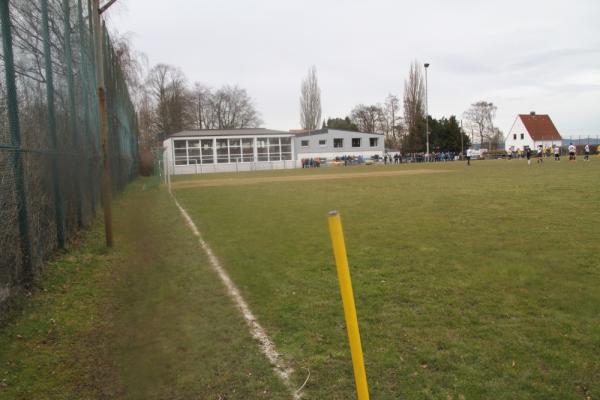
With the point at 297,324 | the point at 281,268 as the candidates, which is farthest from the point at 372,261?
the point at 297,324

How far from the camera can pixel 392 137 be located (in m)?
92.7

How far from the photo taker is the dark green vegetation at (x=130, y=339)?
11.3 feet

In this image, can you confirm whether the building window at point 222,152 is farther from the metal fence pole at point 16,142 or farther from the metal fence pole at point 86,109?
the metal fence pole at point 16,142

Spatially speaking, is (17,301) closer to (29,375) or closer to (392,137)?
(29,375)

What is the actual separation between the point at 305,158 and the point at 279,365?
59.9 meters

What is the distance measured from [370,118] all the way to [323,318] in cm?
9022

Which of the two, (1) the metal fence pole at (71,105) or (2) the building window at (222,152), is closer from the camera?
(1) the metal fence pole at (71,105)

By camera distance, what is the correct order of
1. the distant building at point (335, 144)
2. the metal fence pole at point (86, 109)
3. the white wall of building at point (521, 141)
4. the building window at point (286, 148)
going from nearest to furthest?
the metal fence pole at point (86, 109)
the building window at point (286, 148)
the distant building at point (335, 144)
the white wall of building at point (521, 141)

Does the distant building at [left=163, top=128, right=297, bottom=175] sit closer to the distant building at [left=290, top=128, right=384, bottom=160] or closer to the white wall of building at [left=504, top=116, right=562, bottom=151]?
the distant building at [left=290, top=128, right=384, bottom=160]

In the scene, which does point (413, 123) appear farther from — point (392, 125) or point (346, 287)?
point (346, 287)

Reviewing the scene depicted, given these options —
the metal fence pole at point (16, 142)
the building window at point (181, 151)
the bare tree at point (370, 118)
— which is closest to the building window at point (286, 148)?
the building window at point (181, 151)

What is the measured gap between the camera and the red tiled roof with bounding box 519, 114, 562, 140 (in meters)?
78.9

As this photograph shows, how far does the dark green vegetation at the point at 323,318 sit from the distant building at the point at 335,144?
180 feet

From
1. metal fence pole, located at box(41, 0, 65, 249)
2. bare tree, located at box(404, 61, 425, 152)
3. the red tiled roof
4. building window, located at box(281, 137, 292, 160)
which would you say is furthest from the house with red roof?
metal fence pole, located at box(41, 0, 65, 249)
